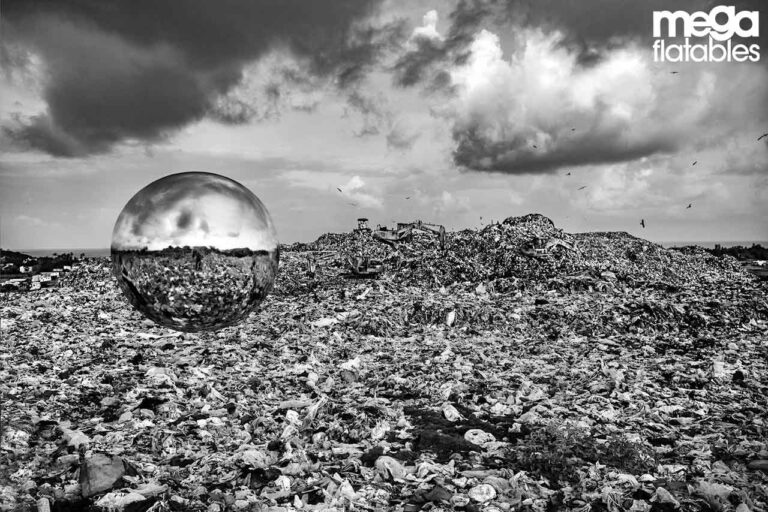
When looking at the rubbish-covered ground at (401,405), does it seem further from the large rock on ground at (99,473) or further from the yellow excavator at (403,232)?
the yellow excavator at (403,232)

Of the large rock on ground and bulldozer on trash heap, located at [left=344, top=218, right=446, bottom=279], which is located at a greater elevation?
bulldozer on trash heap, located at [left=344, top=218, right=446, bottom=279]

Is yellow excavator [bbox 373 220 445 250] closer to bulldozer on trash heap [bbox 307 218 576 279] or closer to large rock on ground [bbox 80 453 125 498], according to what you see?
bulldozer on trash heap [bbox 307 218 576 279]

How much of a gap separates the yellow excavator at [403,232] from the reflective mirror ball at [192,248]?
12468 mm

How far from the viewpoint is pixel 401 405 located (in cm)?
458

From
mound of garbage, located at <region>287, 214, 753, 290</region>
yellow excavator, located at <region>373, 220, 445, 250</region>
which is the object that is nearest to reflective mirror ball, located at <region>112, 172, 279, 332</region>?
mound of garbage, located at <region>287, 214, 753, 290</region>

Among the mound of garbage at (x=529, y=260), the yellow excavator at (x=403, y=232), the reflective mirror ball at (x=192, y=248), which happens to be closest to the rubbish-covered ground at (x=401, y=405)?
the reflective mirror ball at (x=192, y=248)

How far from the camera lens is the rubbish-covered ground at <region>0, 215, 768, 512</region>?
3.09 m

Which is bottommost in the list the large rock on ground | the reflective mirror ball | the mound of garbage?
the large rock on ground

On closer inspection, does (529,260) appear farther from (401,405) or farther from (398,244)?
(401,405)

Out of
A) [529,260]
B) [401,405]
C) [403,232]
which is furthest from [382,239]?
[401,405]

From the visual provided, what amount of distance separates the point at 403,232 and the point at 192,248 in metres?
13.6

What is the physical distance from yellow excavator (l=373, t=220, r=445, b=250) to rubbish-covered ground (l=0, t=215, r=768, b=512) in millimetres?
5944

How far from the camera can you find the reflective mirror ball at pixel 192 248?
220 cm

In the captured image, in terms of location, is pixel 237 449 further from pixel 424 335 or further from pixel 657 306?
pixel 657 306
